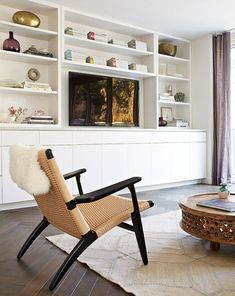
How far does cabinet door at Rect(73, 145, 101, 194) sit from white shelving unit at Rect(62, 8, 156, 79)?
1154 millimetres

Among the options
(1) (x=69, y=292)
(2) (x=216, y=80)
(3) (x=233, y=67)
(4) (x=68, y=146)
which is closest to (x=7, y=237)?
(1) (x=69, y=292)

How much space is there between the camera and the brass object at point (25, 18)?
3.61 m


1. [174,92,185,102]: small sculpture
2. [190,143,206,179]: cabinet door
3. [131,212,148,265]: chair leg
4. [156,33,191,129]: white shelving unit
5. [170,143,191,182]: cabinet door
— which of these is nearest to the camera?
[131,212,148,265]: chair leg

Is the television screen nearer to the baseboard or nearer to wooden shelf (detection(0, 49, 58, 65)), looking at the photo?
wooden shelf (detection(0, 49, 58, 65))

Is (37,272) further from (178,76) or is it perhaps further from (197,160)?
(178,76)

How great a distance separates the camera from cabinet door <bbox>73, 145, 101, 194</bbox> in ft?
12.2

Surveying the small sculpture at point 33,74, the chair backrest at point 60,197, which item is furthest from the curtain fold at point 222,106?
the chair backrest at point 60,197

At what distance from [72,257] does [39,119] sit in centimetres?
240

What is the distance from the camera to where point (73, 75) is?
13.8ft

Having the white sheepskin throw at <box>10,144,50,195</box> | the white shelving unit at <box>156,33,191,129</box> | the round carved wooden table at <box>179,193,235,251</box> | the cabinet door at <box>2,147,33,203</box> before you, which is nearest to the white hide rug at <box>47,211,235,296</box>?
the round carved wooden table at <box>179,193,235,251</box>

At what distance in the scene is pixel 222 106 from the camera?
480 cm

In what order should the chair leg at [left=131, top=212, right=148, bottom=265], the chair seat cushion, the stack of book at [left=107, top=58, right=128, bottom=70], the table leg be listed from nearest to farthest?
the chair seat cushion, the chair leg at [left=131, top=212, right=148, bottom=265], the table leg, the stack of book at [left=107, top=58, right=128, bottom=70]

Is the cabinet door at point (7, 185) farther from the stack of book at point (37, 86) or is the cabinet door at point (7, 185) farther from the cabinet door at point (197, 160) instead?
the cabinet door at point (197, 160)

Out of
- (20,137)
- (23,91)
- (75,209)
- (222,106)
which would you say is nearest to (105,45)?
(23,91)
